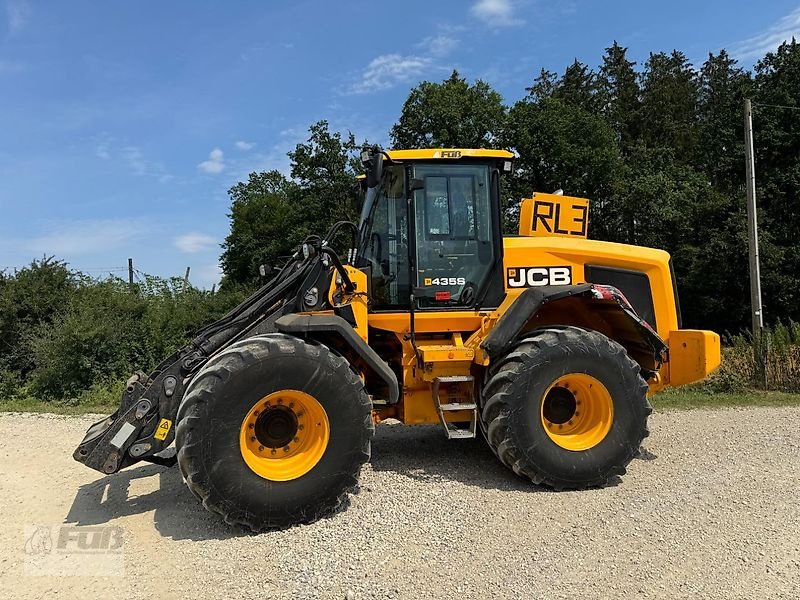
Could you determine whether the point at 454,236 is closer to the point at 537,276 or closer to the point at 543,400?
the point at 537,276

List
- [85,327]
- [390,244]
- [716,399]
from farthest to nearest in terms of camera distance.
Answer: [85,327] < [716,399] < [390,244]

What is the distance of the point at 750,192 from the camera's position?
51.8ft

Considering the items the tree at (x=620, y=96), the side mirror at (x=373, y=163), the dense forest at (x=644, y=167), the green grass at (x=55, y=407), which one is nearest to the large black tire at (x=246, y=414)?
the side mirror at (x=373, y=163)

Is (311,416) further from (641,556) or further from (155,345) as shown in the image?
(155,345)

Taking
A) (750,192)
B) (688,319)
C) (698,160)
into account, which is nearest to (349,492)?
(750,192)

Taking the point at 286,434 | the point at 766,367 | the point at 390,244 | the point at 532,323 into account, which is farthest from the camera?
the point at 766,367

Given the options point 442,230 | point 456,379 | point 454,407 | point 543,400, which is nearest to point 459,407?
point 454,407

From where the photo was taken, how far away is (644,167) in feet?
110

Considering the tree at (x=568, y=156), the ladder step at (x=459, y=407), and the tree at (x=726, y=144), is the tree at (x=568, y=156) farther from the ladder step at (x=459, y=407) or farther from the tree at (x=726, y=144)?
the ladder step at (x=459, y=407)

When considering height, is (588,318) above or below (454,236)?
below

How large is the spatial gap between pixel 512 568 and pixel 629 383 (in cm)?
231

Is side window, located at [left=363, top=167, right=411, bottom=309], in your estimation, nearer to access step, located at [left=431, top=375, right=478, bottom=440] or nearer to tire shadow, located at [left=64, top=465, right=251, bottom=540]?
access step, located at [left=431, top=375, right=478, bottom=440]

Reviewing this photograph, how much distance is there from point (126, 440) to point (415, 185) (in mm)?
3186

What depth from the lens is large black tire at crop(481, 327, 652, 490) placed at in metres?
5.35
